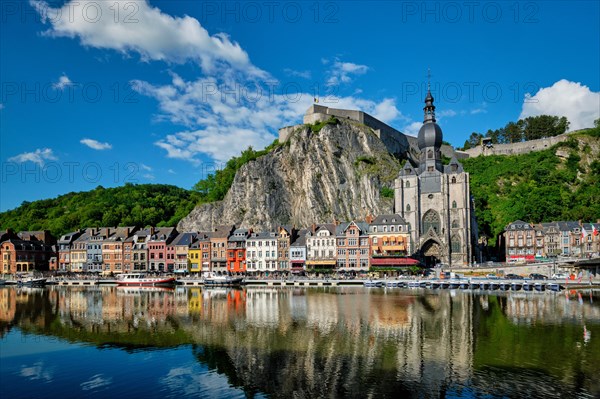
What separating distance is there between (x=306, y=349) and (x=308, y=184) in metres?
67.8

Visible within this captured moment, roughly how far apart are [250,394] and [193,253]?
206 ft

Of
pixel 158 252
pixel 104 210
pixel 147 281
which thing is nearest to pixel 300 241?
pixel 147 281

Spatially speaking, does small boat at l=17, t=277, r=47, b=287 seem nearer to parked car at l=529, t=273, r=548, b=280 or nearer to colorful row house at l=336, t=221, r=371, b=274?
colorful row house at l=336, t=221, r=371, b=274

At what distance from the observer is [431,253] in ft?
251

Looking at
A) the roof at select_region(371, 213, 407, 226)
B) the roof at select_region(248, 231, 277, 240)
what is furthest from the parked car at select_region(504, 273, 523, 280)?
the roof at select_region(248, 231, 277, 240)

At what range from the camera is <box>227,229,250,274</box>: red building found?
77812 mm

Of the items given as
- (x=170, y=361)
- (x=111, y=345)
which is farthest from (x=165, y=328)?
(x=170, y=361)

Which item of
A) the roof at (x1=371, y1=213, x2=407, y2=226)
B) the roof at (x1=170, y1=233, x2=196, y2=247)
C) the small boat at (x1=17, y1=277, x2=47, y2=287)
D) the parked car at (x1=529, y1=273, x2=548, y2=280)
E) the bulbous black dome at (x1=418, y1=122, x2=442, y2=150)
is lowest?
the small boat at (x1=17, y1=277, x2=47, y2=287)

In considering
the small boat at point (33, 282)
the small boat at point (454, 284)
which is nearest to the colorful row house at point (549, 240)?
the small boat at point (454, 284)

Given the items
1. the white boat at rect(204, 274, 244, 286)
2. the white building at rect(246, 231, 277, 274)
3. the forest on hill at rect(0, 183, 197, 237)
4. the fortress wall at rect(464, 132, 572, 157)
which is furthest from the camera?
the fortress wall at rect(464, 132, 572, 157)

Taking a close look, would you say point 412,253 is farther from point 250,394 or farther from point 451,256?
point 250,394

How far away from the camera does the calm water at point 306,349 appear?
20.2 m

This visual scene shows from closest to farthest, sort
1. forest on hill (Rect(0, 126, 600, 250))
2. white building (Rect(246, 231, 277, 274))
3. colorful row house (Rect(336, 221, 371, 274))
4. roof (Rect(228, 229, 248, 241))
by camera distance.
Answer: colorful row house (Rect(336, 221, 371, 274)) < white building (Rect(246, 231, 277, 274)) < roof (Rect(228, 229, 248, 241)) < forest on hill (Rect(0, 126, 600, 250))

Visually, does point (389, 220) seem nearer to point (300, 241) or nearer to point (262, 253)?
point (300, 241)
